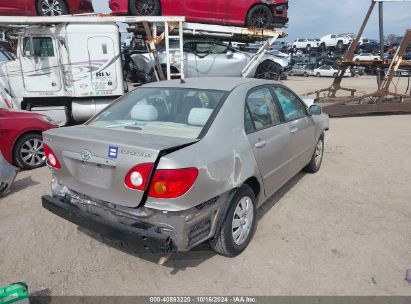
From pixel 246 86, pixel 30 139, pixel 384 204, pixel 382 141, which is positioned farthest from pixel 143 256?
pixel 382 141

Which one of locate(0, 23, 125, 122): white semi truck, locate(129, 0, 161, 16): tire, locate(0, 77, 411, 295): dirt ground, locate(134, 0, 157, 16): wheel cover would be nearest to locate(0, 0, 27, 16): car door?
locate(0, 23, 125, 122): white semi truck

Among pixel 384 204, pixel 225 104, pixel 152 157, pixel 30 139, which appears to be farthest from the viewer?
pixel 30 139

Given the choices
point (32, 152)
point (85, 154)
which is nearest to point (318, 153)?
point (85, 154)

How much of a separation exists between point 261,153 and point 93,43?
21.1ft

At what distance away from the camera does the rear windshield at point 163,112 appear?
2.83 m

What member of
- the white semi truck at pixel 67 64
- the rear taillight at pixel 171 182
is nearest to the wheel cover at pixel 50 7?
the white semi truck at pixel 67 64

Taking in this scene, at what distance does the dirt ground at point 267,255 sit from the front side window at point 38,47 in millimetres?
4721

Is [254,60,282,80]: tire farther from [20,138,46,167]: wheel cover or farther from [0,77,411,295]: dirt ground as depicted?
[20,138,46,167]: wheel cover

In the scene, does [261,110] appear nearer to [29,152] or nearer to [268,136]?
[268,136]

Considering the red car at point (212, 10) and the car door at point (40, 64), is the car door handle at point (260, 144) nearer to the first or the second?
the car door at point (40, 64)

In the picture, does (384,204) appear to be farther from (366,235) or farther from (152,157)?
(152,157)

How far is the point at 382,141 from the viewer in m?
7.29

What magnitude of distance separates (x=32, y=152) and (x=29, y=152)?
0.15 feet

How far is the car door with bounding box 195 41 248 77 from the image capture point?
35.8 feet
